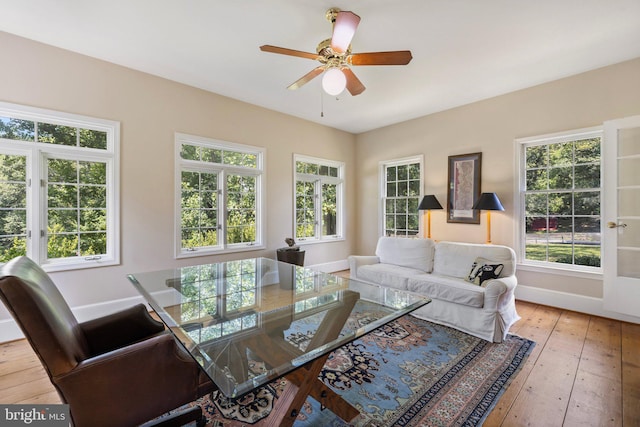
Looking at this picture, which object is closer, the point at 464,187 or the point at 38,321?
the point at 38,321

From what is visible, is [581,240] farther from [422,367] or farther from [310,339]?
[310,339]

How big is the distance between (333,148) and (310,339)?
15.2 ft

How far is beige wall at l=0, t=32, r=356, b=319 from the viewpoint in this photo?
2.77 metres

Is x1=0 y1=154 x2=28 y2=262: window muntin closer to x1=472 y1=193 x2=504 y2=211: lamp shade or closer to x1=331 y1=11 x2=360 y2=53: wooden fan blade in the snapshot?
x1=331 y1=11 x2=360 y2=53: wooden fan blade

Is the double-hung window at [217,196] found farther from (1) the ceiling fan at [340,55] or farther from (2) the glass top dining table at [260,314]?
(1) the ceiling fan at [340,55]

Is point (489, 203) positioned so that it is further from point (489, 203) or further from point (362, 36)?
point (362, 36)

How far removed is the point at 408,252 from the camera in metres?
3.83

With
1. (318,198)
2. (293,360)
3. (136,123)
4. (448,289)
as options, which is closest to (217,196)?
(136,123)

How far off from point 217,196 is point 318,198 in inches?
78.3

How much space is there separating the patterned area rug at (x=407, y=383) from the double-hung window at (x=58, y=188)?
2429 mm

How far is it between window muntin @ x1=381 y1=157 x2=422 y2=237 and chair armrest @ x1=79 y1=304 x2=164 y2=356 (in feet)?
14.2

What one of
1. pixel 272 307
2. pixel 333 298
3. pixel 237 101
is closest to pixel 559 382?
pixel 333 298

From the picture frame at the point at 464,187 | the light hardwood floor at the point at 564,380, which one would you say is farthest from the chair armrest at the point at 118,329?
the picture frame at the point at 464,187

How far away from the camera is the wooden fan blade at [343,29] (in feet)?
6.14
